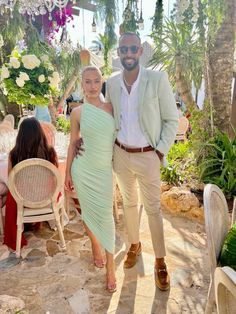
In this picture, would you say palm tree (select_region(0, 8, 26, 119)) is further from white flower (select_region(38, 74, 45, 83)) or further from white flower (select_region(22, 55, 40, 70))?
white flower (select_region(38, 74, 45, 83))

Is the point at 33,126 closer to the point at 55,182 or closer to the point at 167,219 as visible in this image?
the point at 55,182

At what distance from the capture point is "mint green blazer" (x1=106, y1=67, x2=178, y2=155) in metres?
1.99

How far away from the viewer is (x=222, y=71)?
12.1ft

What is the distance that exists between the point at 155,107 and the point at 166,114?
0.09m

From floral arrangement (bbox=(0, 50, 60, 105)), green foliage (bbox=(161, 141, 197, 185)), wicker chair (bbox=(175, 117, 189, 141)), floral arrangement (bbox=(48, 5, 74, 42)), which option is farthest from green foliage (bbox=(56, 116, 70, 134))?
floral arrangement (bbox=(0, 50, 60, 105))

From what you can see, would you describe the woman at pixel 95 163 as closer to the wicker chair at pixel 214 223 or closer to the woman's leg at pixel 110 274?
the woman's leg at pixel 110 274

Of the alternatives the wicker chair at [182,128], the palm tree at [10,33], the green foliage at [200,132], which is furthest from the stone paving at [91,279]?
the wicker chair at [182,128]

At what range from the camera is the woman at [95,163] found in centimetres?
204

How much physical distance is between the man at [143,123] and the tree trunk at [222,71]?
1.88m

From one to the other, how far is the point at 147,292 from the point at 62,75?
216 inches

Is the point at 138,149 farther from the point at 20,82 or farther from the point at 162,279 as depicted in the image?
the point at 20,82

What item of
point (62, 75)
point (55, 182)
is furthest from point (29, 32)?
point (55, 182)

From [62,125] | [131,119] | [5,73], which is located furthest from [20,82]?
[62,125]

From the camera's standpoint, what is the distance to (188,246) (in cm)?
275
